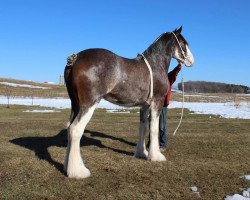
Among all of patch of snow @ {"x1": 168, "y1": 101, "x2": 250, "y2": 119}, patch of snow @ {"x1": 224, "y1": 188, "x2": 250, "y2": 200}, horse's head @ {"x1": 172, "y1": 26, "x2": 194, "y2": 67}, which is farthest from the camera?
patch of snow @ {"x1": 168, "y1": 101, "x2": 250, "y2": 119}

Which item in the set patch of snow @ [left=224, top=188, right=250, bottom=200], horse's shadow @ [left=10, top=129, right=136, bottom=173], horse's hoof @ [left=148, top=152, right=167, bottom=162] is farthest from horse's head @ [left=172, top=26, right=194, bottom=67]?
patch of snow @ [left=224, top=188, right=250, bottom=200]

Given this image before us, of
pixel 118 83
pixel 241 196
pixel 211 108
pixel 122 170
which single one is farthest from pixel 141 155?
pixel 211 108

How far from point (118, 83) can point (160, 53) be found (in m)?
1.85

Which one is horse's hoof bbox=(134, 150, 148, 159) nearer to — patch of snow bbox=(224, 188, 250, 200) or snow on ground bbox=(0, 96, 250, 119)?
patch of snow bbox=(224, 188, 250, 200)

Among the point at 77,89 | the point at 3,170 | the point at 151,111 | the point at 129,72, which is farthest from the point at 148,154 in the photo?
the point at 3,170

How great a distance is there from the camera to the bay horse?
774 centimetres

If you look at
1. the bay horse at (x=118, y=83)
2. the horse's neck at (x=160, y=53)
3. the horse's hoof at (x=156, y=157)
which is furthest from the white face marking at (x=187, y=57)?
the horse's hoof at (x=156, y=157)

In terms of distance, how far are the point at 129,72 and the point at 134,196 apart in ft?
9.60

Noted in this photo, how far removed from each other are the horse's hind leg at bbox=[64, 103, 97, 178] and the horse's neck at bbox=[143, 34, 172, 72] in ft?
7.94

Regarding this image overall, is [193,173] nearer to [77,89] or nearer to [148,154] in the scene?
[148,154]

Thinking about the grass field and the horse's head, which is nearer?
the grass field

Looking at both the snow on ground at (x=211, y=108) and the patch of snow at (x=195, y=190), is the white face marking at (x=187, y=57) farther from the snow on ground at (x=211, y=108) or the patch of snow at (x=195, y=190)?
the snow on ground at (x=211, y=108)

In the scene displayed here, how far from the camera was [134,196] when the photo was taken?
684cm

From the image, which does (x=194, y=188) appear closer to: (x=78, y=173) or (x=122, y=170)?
(x=122, y=170)
